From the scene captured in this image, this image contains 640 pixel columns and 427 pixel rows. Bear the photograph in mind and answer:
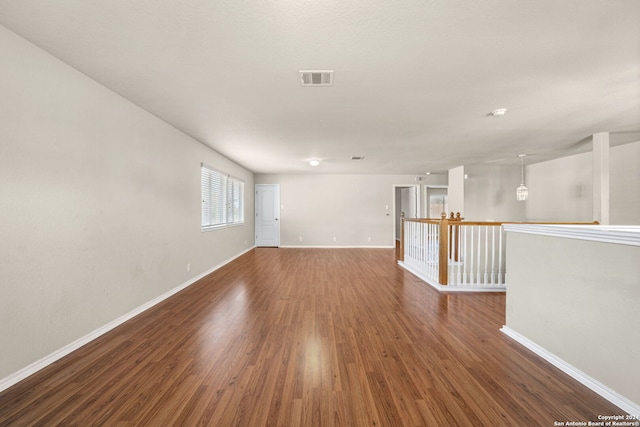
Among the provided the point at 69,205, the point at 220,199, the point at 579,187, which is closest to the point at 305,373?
the point at 69,205

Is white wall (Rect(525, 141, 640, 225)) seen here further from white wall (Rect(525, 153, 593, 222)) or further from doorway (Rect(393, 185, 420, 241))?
doorway (Rect(393, 185, 420, 241))

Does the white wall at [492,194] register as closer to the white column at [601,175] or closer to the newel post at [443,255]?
the white column at [601,175]

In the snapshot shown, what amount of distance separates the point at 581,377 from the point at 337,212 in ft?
22.6

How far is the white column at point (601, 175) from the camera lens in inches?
164

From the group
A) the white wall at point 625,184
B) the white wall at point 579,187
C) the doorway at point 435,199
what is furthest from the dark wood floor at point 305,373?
the doorway at point 435,199

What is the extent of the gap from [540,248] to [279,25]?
277 cm

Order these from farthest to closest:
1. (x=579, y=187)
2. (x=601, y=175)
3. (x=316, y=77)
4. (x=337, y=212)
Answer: (x=337, y=212), (x=579, y=187), (x=601, y=175), (x=316, y=77)

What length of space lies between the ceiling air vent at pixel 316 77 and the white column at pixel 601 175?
189 inches

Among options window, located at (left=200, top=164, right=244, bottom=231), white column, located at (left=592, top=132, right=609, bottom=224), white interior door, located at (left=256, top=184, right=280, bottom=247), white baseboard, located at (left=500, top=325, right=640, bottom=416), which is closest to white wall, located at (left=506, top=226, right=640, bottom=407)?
white baseboard, located at (left=500, top=325, right=640, bottom=416)

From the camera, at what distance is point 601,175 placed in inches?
165

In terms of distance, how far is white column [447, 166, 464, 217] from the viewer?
24.0ft

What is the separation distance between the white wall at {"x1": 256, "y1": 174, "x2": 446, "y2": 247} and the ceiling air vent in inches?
235

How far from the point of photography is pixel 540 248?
2.24 meters

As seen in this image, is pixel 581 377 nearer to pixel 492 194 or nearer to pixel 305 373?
pixel 305 373
